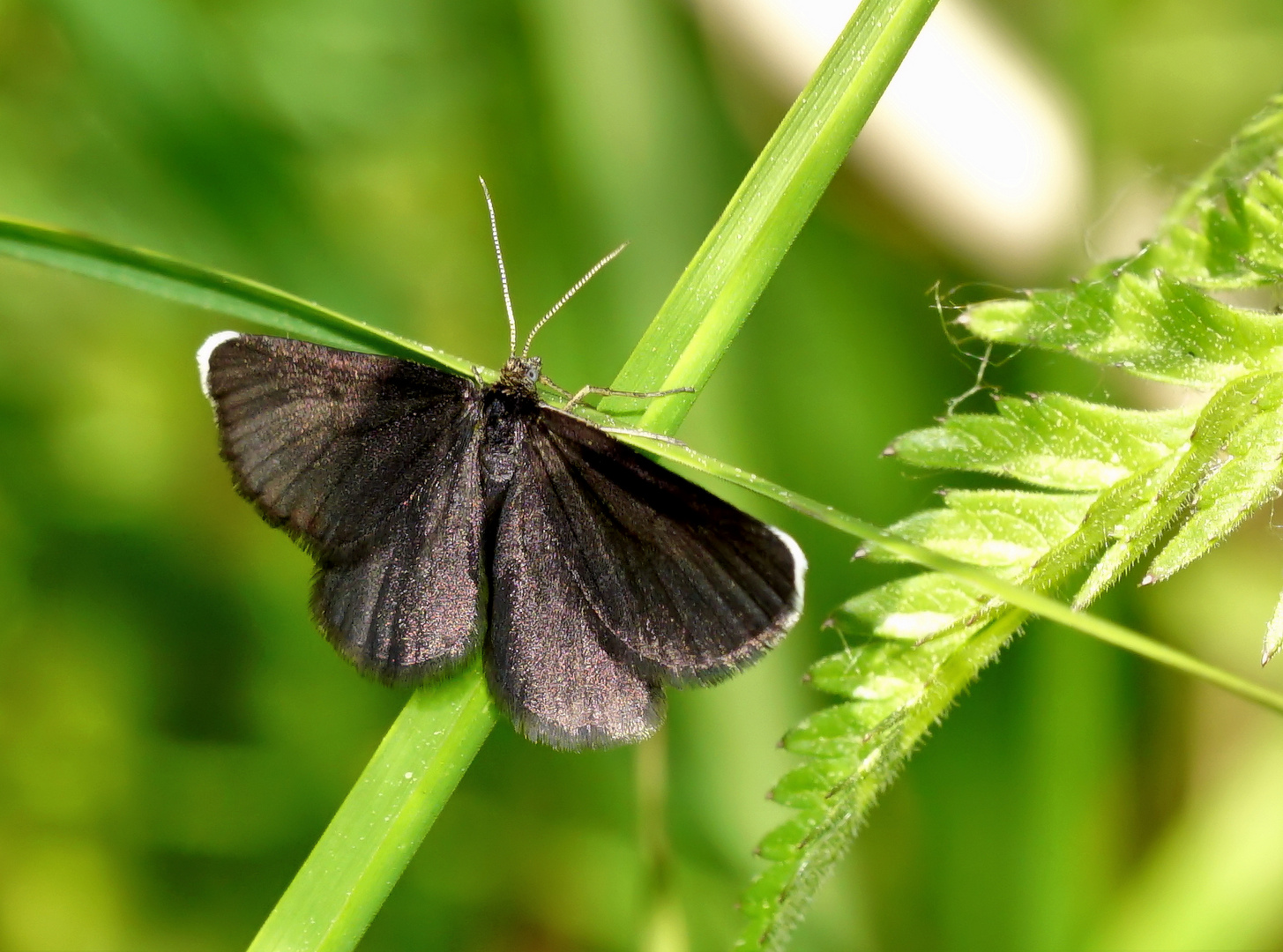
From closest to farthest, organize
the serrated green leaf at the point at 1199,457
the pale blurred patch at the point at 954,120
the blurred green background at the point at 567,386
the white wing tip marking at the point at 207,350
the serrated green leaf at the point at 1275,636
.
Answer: the serrated green leaf at the point at 1275,636 → the serrated green leaf at the point at 1199,457 → the white wing tip marking at the point at 207,350 → the blurred green background at the point at 567,386 → the pale blurred patch at the point at 954,120

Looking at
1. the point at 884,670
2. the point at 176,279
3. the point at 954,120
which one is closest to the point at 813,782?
the point at 884,670

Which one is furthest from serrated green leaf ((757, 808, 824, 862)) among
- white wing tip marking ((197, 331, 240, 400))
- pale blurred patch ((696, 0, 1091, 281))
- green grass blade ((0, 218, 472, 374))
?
pale blurred patch ((696, 0, 1091, 281))

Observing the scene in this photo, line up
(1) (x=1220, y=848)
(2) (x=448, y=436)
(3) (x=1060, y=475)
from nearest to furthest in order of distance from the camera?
(3) (x=1060, y=475), (2) (x=448, y=436), (1) (x=1220, y=848)

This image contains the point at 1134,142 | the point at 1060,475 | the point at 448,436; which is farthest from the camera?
the point at 1134,142

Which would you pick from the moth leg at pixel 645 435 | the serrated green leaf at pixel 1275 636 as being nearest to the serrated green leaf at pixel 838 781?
the serrated green leaf at pixel 1275 636

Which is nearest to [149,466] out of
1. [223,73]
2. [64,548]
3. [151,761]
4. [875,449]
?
[64,548]

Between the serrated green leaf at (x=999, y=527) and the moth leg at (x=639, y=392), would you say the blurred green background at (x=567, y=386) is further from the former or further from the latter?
the moth leg at (x=639, y=392)

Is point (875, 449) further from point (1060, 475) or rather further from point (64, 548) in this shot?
point (64, 548)

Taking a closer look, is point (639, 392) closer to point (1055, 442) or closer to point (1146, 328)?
point (1055, 442)
